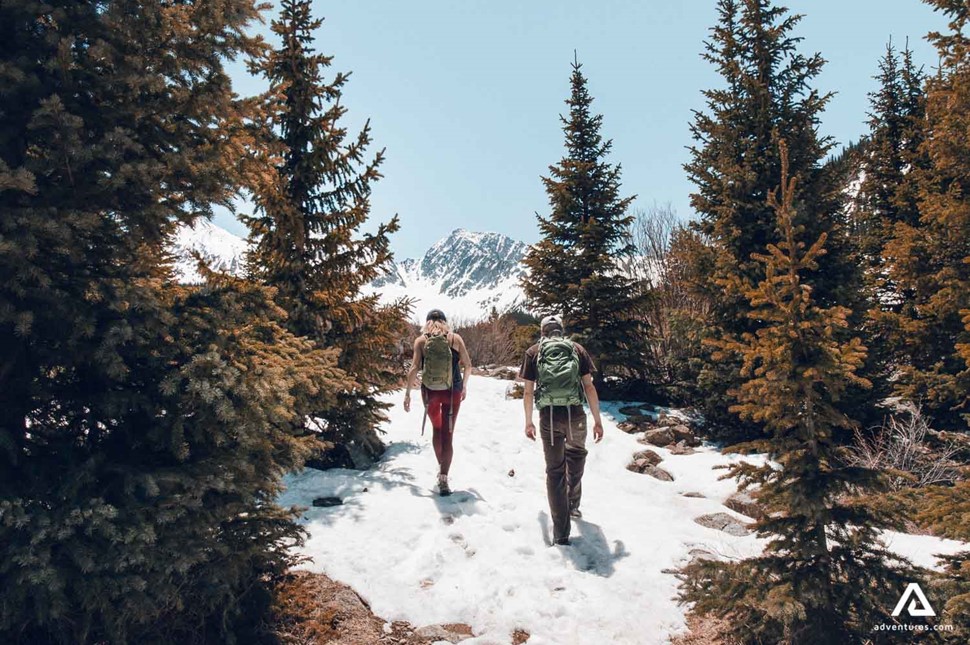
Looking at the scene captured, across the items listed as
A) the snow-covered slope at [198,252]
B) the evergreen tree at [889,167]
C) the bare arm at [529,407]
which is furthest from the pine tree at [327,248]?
the evergreen tree at [889,167]

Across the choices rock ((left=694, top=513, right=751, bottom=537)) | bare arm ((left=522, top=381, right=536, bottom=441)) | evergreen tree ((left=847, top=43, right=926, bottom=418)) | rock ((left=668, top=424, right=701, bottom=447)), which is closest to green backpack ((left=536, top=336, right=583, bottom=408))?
bare arm ((left=522, top=381, right=536, bottom=441))

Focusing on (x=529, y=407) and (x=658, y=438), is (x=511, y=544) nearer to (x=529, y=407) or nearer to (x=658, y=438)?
(x=529, y=407)

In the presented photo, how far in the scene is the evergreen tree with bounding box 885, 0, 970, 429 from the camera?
20.6ft

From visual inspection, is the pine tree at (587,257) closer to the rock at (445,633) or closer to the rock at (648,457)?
the rock at (648,457)

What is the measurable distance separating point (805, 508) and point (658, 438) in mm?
6929

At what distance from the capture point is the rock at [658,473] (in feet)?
28.3

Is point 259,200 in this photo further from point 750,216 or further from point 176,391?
point 750,216

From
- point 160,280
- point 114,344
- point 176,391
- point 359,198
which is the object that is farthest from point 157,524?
point 359,198

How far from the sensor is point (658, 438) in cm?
1028

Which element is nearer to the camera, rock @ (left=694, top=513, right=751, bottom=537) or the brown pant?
the brown pant

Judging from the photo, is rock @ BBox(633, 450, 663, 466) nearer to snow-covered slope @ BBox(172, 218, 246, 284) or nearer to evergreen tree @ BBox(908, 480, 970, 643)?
evergreen tree @ BBox(908, 480, 970, 643)

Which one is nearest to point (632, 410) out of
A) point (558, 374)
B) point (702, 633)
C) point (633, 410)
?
point (633, 410)

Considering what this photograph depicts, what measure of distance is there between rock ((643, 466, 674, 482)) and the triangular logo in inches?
207

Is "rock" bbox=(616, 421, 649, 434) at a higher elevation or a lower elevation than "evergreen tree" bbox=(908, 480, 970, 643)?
lower
